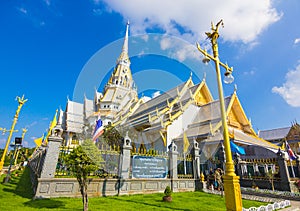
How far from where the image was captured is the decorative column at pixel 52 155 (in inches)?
261

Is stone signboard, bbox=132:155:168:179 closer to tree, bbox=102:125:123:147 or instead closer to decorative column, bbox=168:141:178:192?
decorative column, bbox=168:141:178:192

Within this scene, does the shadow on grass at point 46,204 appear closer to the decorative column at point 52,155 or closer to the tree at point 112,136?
the decorative column at point 52,155

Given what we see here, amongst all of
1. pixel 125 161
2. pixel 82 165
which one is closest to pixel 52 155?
pixel 82 165

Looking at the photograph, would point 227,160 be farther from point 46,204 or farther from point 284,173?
point 284,173

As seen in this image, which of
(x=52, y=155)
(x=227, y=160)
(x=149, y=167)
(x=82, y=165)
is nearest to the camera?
(x=227, y=160)

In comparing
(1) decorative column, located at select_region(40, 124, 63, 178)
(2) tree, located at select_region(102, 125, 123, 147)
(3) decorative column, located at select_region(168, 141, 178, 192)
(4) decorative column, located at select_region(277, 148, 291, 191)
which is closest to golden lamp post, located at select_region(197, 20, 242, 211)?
(3) decorative column, located at select_region(168, 141, 178, 192)

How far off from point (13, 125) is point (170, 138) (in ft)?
39.6

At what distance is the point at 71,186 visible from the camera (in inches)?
274

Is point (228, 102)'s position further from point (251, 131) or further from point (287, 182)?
point (287, 182)

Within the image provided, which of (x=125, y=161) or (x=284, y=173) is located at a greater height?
(x=125, y=161)

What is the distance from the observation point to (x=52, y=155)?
22.8ft

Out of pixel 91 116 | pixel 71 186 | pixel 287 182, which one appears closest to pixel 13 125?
pixel 71 186

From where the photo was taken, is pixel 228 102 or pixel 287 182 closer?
pixel 287 182

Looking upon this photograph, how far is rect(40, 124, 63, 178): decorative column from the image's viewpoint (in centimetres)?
663
